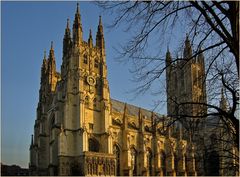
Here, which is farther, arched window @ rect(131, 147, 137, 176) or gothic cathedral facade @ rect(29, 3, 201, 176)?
arched window @ rect(131, 147, 137, 176)

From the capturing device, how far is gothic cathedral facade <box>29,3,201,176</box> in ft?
155

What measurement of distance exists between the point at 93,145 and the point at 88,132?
2163mm

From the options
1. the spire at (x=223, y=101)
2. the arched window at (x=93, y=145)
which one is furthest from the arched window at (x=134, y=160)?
the spire at (x=223, y=101)

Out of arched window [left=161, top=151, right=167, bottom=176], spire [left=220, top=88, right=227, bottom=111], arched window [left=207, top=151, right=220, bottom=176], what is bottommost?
arched window [left=161, top=151, right=167, bottom=176]

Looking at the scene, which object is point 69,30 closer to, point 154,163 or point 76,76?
point 76,76

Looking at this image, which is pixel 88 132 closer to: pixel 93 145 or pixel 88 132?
pixel 88 132

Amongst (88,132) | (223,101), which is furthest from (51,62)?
(223,101)

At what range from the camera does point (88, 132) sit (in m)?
48.8

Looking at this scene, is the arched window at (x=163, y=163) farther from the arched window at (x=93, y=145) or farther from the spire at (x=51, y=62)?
the spire at (x=51, y=62)

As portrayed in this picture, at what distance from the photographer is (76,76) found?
50.3 m

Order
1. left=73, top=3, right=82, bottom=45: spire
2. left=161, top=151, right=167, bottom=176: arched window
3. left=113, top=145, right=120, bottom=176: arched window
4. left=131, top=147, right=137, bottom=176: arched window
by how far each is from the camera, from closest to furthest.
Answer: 1. left=113, top=145, right=120, bottom=176: arched window
2. left=73, top=3, right=82, bottom=45: spire
3. left=131, top=147, right=137, bottom=176: arched window
4. left=161, top=151, right=167, bottom=176: arched window

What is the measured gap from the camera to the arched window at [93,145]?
162 ft

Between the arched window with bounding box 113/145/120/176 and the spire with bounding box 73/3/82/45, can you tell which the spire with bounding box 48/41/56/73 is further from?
the arched window with bounding box 113/145/120/176

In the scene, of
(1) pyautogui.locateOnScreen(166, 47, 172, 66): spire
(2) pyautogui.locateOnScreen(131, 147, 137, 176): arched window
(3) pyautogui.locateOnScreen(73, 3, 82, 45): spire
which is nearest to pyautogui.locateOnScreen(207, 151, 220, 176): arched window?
(1) pyautogui.locateOnScreen(166, 47, 172, 66): spire
